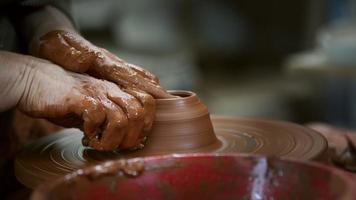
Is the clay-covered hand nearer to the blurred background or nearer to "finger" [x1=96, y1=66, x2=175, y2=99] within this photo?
"finger" [x1=96, y1=66, x2=175, y2=99]

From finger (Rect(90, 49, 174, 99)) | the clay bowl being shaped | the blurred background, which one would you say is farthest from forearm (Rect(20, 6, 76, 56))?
the blurred background

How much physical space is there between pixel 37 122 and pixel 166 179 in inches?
46.2

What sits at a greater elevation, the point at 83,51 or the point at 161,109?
the point at 83,51

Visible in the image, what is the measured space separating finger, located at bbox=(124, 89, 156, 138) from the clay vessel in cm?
5

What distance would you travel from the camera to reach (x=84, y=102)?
1274 mm

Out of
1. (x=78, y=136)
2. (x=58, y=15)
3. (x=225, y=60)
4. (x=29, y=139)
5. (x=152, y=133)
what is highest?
(x=58, y=15)

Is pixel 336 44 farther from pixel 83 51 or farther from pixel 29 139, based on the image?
pixel 83 51

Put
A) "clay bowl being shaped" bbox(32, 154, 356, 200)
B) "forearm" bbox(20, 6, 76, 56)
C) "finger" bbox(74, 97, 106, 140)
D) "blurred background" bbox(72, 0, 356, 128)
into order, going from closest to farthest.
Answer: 1. "clay bowl being shaped" bbox(32, 154, 356, 200)
2. "finger" bbox(74, 97, 106, 140)
3. "forearm" bbox(20, 6, 76, 56)
4. "blurred background" bbox(72, 0, 356, 128)

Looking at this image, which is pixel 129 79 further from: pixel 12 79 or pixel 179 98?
pixel 12 79

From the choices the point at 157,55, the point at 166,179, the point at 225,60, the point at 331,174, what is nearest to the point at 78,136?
the point at 166,179

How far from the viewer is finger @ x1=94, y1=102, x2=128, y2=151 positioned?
4.16 ft

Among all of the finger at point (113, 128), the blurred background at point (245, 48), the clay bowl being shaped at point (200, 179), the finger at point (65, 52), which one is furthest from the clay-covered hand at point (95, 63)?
the blurred background at point (245, 48)

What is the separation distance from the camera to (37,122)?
6.77 feet

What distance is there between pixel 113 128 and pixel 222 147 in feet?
1.06
